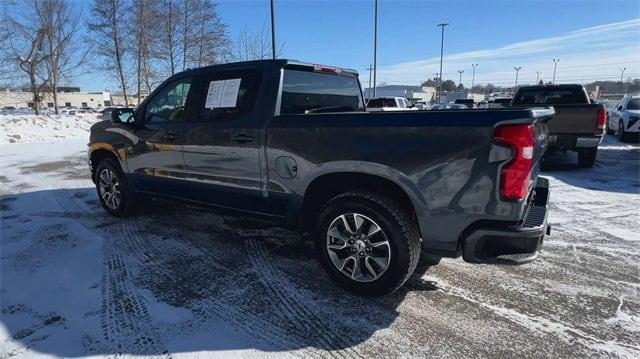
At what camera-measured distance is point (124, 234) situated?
5.07 m

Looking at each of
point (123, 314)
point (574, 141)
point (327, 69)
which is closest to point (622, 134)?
point (574, 141)

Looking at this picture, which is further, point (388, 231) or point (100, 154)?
point (100, 154)

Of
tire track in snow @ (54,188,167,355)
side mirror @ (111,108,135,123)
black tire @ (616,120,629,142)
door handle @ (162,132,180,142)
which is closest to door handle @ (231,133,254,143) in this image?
door handle @ (162,132,180,142)

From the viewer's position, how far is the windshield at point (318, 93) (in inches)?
157

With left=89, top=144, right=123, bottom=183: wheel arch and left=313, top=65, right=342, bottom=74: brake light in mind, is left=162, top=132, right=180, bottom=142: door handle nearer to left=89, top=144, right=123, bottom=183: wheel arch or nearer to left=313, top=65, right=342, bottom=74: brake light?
left=89, top=144, right=123, bottom=183: wheel arch

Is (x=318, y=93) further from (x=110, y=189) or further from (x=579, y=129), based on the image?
(x=579, y=129)

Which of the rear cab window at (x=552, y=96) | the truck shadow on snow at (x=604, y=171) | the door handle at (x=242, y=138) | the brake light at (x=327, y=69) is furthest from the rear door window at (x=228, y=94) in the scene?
the rear cab window at (x=552, y=96)

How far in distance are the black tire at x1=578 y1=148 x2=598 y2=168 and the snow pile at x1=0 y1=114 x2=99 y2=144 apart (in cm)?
1960

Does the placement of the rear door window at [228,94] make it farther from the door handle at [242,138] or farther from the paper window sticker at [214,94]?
the door handle at [242,138]

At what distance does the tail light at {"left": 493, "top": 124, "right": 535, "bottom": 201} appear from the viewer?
2666mm

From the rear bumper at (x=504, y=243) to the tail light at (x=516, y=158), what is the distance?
0.23m

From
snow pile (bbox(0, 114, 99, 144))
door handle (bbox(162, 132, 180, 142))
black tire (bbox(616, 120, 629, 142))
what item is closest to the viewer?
door handle (bbox(162, 132, 180, 142))

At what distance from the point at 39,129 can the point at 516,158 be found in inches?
850

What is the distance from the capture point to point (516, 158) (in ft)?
A: 8.81
